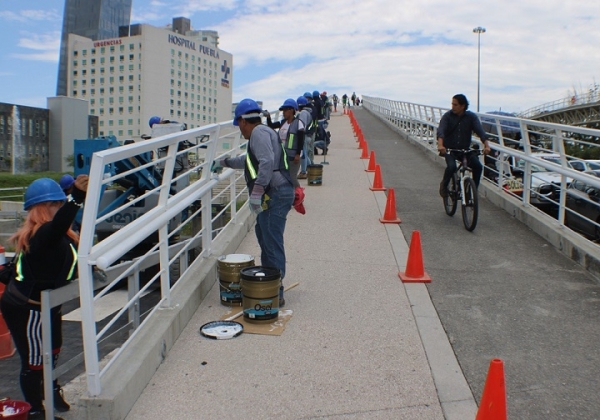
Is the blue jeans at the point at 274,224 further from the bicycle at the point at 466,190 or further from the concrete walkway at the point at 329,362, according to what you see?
the bicycle at the point at 466,190

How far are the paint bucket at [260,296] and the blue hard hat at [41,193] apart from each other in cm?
181

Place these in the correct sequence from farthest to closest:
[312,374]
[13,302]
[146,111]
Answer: [146,111]
[312,374]
[13,302]

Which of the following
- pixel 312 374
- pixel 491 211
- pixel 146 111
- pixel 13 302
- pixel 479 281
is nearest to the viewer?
pixel 13 302

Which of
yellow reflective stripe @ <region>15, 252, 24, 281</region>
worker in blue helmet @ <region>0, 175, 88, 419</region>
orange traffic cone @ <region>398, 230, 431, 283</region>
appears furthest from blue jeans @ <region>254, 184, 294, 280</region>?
yellow reflective stripe @ <region>15, 252, 24, 281</region>

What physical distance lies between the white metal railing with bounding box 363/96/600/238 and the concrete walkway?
2674 millimetres

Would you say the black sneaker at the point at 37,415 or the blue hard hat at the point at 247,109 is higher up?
the blue hard hat at the point at 247,109

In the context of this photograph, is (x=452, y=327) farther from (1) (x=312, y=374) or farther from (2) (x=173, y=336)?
(2) (x=173, y=336)

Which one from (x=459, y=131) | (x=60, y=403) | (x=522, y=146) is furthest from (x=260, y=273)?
(x=522, y=146)

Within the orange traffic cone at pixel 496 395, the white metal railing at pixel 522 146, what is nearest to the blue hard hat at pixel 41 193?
the orange traffic cone at pixel 496 395

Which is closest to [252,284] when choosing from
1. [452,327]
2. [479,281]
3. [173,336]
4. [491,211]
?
[173,336]

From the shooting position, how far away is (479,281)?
20.8 feet

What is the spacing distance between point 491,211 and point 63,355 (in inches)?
278

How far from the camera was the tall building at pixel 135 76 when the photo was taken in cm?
13562

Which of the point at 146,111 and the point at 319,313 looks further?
the point at 146,111
